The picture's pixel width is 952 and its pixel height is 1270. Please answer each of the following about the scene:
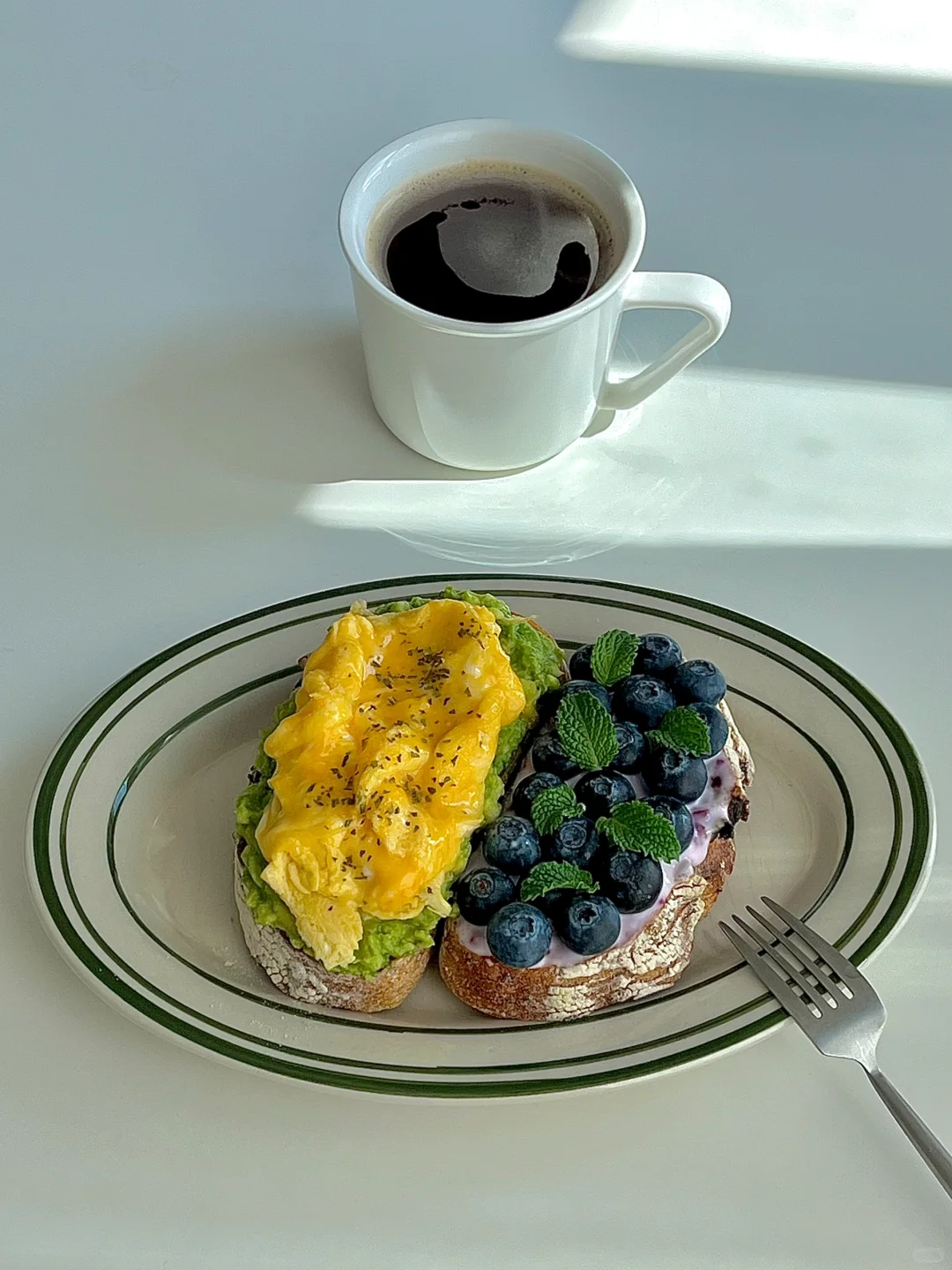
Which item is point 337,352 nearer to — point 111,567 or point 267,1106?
point 111,567

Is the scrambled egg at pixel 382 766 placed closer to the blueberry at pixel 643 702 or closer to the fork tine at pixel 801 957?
the blueberry at pixel 643 702

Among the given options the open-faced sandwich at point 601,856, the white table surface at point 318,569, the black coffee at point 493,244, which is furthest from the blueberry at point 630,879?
the black coffee at point 493,244

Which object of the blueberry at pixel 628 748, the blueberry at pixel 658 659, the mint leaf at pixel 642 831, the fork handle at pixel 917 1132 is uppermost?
the blueberry at pixel 658 659

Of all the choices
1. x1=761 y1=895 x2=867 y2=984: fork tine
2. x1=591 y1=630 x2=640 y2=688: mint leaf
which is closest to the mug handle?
x1=591 y1=630 x2=640 y2=688: mint leaf

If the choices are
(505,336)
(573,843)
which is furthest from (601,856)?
(505,336)

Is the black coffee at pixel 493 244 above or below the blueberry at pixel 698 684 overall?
above

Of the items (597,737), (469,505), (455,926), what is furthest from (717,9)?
(455,926)
